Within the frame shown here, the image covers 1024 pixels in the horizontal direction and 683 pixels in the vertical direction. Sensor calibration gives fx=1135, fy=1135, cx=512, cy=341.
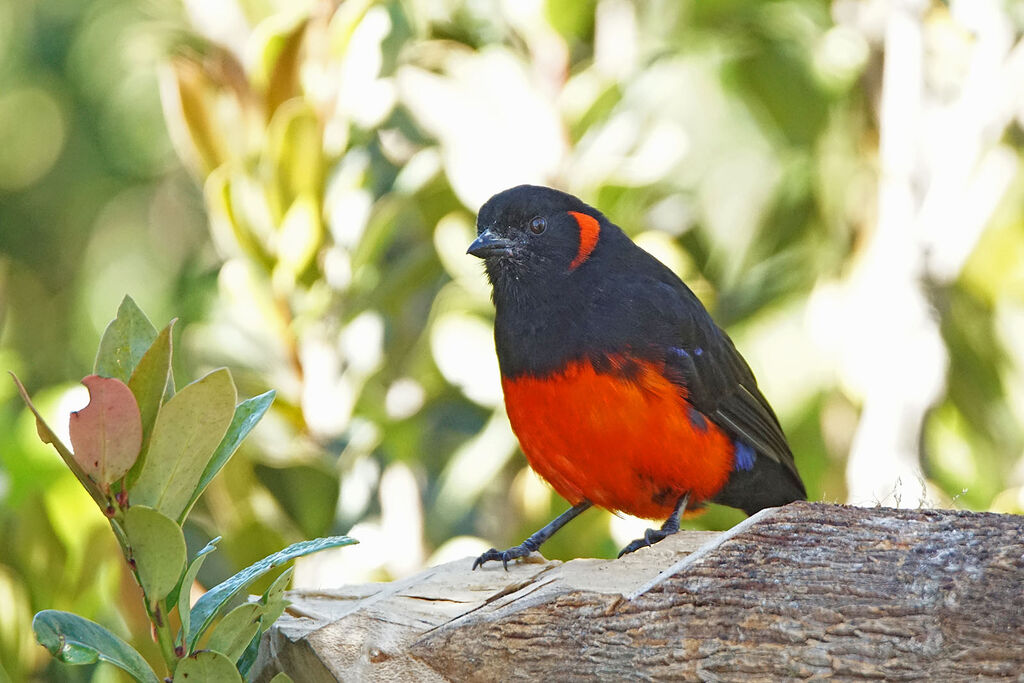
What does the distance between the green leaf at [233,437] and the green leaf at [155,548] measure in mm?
88

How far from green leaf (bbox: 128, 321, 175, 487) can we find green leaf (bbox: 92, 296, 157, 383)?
5 centimetres

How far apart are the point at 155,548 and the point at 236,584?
0.14 m

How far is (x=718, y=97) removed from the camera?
166 inches

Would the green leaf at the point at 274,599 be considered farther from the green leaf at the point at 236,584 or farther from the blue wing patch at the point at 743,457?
the blue wing patch at the point at 743,457

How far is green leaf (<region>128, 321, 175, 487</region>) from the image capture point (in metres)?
1.30

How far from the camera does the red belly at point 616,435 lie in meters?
2.11

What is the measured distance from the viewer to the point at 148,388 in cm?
132

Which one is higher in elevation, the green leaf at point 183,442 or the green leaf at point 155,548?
the green leaf at point 183,442

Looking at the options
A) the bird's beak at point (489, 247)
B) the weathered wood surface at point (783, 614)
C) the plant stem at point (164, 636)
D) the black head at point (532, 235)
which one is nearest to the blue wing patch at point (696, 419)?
the black head at point (532, 235)

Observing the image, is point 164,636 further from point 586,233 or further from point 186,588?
point 586,233

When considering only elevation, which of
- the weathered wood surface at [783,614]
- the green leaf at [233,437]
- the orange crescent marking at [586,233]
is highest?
the green leaf at [233,437]

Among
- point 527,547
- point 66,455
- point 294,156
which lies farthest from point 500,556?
point 294,156

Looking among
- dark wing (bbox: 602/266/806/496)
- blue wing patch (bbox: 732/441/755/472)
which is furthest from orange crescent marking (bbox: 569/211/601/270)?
blue wing patch (bbox: 732/441/755/472)

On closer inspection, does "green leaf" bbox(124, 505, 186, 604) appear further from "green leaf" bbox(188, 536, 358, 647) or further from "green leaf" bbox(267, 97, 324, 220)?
"green leaf" bbox(267, 97, 324, 220)
